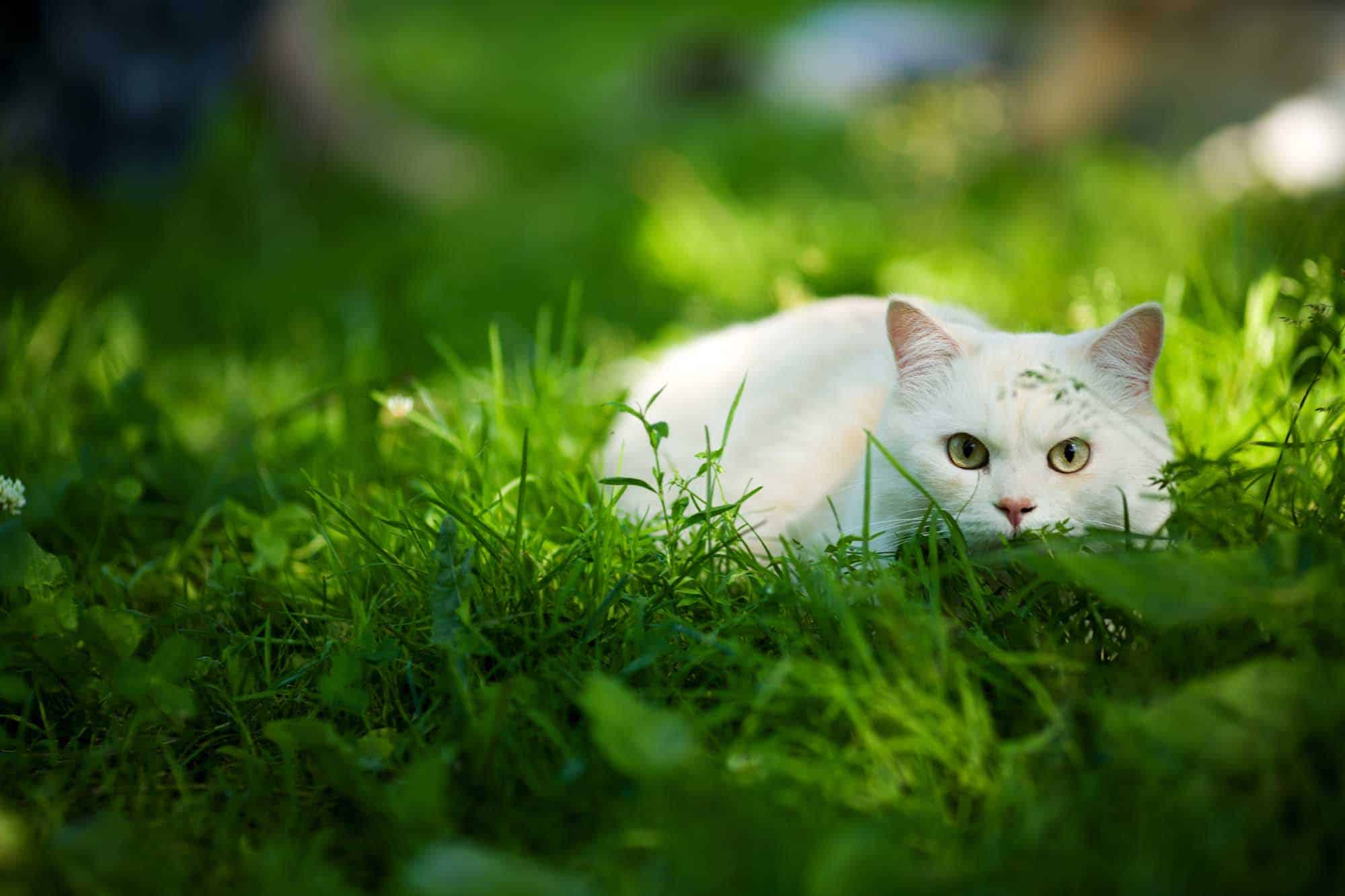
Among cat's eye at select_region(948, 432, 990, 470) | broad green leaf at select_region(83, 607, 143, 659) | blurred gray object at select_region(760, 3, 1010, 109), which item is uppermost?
blurred gray object at select_region(760, 3, 1010, 109)

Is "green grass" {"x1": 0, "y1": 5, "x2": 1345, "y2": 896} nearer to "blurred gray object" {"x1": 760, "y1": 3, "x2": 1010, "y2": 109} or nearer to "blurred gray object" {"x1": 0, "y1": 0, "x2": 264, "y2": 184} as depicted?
"blurred gray object" {"x1": 0, "y1": 0, "x2": 264, "y2": 184}

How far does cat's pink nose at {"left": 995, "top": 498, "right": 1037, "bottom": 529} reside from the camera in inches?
56.2

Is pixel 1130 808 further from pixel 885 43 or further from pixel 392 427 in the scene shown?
pixel 885 43

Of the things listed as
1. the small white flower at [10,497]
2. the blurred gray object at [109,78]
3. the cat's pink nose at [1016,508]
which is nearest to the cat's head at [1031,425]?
the cat's pink nose at [1016,508]

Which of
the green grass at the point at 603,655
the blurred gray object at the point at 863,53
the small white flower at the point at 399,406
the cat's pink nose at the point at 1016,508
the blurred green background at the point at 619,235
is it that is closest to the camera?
the green grass at the point at 603,655

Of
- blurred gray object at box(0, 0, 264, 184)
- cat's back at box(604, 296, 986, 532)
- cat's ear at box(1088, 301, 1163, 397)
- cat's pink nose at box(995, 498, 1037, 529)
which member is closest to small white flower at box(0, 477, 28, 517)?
cat's back at box(604, 296, 986, 532)

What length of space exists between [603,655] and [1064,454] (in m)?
0.78

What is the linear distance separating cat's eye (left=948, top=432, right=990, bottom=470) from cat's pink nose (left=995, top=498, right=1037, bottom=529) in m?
0.09

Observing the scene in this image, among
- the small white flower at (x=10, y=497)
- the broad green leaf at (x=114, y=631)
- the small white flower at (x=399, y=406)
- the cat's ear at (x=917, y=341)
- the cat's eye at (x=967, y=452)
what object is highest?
the cat's ear at (x=917, y=341)

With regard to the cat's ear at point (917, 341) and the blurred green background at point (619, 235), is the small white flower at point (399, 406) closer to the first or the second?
the blurred green background at point (619, 235)

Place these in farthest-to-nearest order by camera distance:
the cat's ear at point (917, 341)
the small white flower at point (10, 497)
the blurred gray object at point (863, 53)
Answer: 1. the blurred gray object at point (863, 53)
2. the small white flower at point (10, 497)
3. the cat's ear at point (917, 341)

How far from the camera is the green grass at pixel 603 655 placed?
1.07 metres

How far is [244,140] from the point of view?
4.61 meters

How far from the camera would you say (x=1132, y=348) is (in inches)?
59.6
